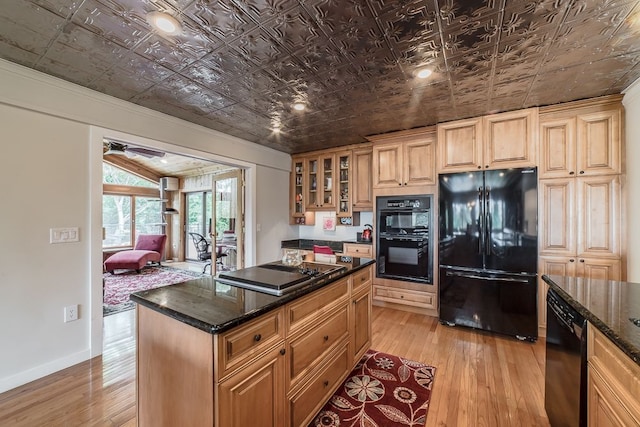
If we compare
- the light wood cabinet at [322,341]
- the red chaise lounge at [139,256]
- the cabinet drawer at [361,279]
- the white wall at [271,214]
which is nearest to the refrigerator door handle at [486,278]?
the cabinet drawer at [361,279]

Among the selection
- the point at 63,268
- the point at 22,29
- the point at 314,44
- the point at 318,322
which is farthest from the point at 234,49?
the point at 63,268

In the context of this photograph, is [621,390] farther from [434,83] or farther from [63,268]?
[63,268]

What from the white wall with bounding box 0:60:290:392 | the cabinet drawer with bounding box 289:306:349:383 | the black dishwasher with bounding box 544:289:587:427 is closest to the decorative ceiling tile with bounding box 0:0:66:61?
the white wall with bounding box 0:60:290:392

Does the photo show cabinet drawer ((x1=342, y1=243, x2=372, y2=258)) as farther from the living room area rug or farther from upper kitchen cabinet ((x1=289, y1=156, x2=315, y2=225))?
the living room area rug

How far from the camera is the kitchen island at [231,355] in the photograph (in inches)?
43.0

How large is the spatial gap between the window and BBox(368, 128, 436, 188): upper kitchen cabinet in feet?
22.9

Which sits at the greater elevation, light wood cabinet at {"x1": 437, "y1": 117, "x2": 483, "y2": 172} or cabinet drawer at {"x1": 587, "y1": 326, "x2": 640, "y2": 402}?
light wood cabinet at {"x1": 437, "y1": 117, "x2": 483, "y2": 172}

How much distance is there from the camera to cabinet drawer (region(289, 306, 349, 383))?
1.50m

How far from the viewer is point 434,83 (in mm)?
2357

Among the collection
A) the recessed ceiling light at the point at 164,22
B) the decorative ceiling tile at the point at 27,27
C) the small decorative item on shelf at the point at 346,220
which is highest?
the decorative ceiling tile at the point at 27,27

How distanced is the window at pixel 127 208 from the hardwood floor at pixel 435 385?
5199 mm

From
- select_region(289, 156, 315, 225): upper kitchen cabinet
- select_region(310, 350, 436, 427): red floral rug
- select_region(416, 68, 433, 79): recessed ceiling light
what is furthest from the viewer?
select_region(289, 156, 315, 225): upper kitchen cabinet

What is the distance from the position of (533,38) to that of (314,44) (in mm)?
1474

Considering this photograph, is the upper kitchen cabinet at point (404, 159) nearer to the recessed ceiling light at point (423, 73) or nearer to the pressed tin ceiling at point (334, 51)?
the pressed tin ceiling at point (334, 51)
